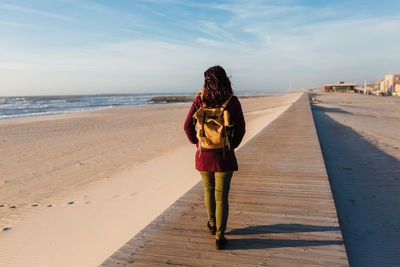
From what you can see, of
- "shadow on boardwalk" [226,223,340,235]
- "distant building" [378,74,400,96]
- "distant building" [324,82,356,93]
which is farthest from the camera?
"distant building" [324,82,356,93]

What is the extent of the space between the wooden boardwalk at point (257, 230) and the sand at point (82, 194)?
4.20 feet

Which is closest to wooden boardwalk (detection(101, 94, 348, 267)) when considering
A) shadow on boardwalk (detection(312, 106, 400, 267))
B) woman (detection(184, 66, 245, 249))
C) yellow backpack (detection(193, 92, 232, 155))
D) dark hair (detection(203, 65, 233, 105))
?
woman (detection(184, 66, 245, 249))

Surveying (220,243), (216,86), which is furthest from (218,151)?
(220,243)

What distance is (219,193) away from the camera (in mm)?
2607

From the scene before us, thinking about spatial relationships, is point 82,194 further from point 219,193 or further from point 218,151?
point 218,151

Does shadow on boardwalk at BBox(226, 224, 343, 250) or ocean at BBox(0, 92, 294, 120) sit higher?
ocean at BBox(0, 92, 294, 120)

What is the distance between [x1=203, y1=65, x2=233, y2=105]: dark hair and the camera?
2.44 metres

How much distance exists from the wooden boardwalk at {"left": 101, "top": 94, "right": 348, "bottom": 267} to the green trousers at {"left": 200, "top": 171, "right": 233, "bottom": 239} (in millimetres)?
307

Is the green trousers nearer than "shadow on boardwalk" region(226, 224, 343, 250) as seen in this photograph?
Yes

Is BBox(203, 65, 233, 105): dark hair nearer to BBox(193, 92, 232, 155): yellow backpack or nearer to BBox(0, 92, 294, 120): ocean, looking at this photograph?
BBox(193, 92, 232, 155): yellow backpack

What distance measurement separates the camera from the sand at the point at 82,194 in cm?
404

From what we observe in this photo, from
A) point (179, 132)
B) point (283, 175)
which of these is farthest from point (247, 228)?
point (179, 132)

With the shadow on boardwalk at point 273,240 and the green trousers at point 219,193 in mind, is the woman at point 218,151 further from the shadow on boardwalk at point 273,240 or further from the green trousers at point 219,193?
the shadow on boardwalk at point 273,240

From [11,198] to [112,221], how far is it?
3.04 m
